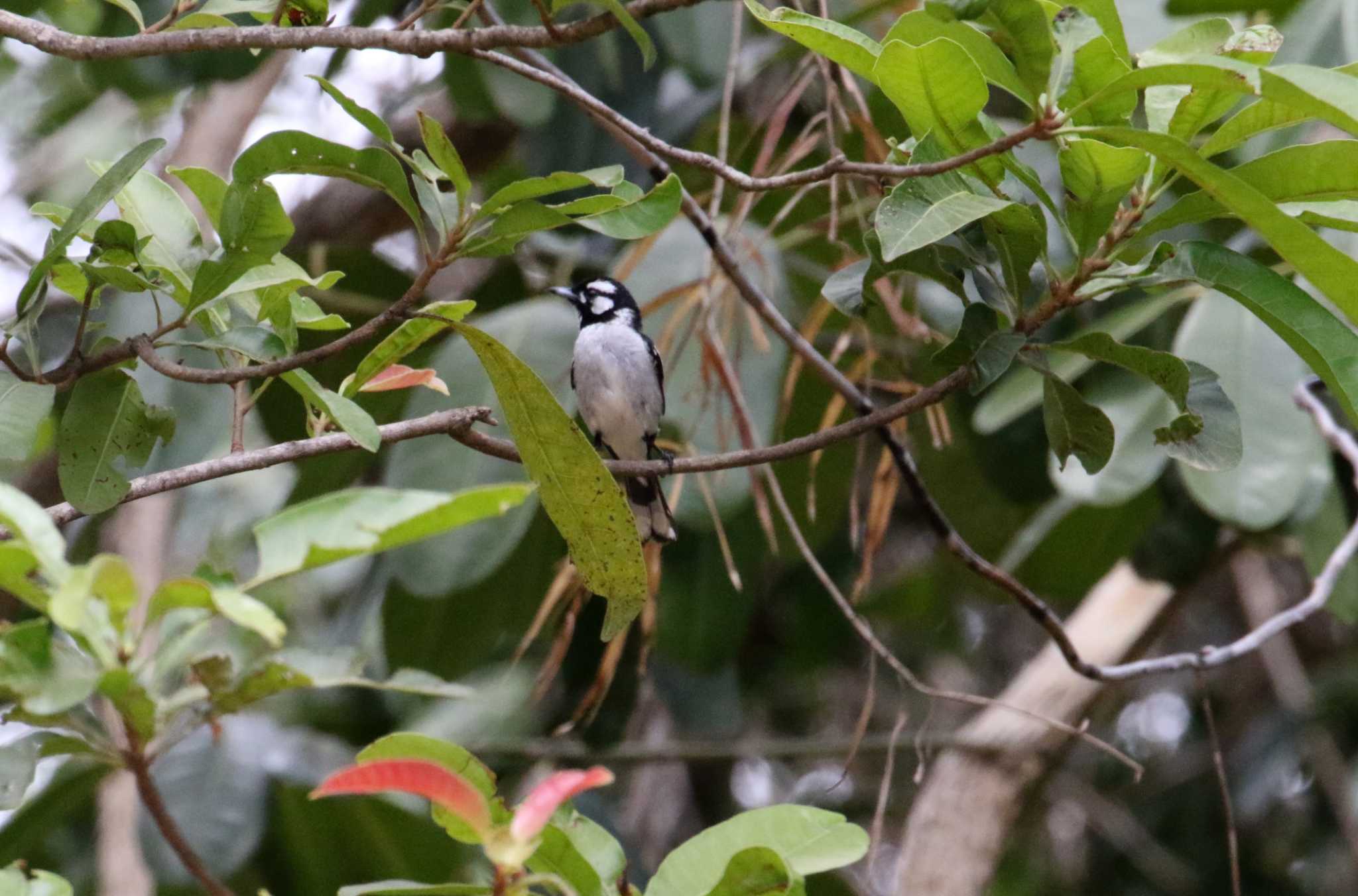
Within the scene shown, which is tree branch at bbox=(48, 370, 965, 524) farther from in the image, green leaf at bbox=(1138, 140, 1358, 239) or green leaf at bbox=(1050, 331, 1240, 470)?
green leaf at bbox=(1138, 140, 1358, 239)

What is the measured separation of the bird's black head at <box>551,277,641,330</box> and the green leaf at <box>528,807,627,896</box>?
2.38m

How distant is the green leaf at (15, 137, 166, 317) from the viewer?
1.53 m

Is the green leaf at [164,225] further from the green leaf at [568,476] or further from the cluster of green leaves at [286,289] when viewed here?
the green leaf at [568,476]

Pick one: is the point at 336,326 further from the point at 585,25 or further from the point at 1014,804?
the point at 1014,804

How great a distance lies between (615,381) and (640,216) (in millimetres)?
2221

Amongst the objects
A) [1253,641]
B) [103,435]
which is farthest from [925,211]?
[1253,641]

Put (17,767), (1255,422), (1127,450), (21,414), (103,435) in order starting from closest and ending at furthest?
(17,767) → (21,414) → (103,435) → (1255,422) → (1127,450)

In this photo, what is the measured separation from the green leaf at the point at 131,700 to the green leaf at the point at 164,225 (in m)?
0.58

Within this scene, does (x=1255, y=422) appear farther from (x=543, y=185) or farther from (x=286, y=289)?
(x=286, y=289)

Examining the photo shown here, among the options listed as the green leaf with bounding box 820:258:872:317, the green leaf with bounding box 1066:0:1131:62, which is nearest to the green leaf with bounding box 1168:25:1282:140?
the green leaf with bounding box 1066:0:1131:62

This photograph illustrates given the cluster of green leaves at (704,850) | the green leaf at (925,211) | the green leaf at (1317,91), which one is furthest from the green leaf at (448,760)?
the green leaf at (1317,91)

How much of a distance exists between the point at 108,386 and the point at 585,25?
0.79 m

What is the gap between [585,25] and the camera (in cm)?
182

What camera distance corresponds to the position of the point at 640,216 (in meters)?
1.71
